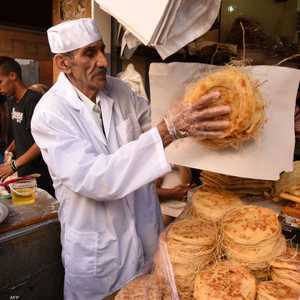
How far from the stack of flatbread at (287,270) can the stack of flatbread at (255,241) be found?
0.02 m

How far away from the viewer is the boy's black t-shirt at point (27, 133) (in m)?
2.99

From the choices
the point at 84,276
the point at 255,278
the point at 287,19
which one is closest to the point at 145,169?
the point at 255,278

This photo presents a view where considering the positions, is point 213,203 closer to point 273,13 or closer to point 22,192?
point 22,192

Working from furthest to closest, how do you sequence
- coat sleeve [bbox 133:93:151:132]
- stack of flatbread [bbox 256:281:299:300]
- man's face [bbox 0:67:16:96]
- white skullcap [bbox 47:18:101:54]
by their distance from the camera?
man's face [bbox 0:67:16:96] < coat sleeve [bbox 133:93:151:132] < white skullcap [bbox 47:18:101:54] < stack of flatbread [bbox 256:281:299:300]

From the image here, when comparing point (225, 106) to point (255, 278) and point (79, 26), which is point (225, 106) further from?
point (79, 26)

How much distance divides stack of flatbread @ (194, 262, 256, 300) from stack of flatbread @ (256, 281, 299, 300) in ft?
0.06

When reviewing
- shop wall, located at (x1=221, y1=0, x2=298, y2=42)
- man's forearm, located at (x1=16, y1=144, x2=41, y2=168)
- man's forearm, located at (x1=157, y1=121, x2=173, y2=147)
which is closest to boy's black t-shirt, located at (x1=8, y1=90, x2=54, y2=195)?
man's forearm, located at (x1=16, y1=144, x2=41, y2=168)

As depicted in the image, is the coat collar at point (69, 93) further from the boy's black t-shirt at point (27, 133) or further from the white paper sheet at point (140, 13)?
the boy's black t-shirt at point (27, 133)

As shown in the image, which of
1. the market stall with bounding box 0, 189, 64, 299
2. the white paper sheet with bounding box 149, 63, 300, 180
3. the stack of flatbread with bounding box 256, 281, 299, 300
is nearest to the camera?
the stack of flatbread with bounding box 256, 281, 299, 300

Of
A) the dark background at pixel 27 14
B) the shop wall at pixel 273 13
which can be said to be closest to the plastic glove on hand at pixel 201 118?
the shop wall at pixel 273 13

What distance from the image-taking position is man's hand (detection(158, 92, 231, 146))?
938mm

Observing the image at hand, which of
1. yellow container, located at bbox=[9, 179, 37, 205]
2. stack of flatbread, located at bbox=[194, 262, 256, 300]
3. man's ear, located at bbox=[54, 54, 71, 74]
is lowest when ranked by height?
yellow container, located at bbox=[9, 179, 37, 205]

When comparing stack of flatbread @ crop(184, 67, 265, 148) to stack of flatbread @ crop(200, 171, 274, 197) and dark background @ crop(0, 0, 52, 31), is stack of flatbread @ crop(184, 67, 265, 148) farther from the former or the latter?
dark background @ crop(0, 0, 52, 31)

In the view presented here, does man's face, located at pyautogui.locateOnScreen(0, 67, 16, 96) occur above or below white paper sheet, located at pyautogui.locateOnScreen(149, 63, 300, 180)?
below
